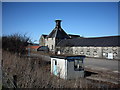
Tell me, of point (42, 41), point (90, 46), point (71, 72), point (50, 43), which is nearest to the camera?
point (71, 72)

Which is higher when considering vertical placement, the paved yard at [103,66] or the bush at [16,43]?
the bush at [16,43]

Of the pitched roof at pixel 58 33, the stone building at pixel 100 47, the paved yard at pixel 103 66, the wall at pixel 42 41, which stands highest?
the pitched roof at pixel 58 33

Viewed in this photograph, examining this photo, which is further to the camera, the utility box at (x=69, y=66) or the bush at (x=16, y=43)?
the bush at (x=16, y=43)

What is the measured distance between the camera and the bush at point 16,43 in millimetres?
16875

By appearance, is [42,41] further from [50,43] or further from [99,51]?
[99,51]

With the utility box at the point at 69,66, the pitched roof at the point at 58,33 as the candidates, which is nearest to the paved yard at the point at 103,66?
the utility box at the point at 69,66

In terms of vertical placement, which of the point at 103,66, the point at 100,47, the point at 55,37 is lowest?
the point at 103,66

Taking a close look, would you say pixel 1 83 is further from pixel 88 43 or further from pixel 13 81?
pixel 88 43

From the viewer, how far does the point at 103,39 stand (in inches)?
1178

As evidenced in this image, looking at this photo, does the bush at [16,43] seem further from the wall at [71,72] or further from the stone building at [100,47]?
the stone building at [100,47]

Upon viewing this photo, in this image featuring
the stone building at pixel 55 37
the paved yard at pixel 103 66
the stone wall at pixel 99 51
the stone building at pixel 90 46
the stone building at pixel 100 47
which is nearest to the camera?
the paved yard at pixel 103 66

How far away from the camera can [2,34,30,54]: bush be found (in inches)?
664

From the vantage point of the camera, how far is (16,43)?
17.0 meters

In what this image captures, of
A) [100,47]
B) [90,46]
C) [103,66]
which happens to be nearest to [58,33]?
[90,46]
